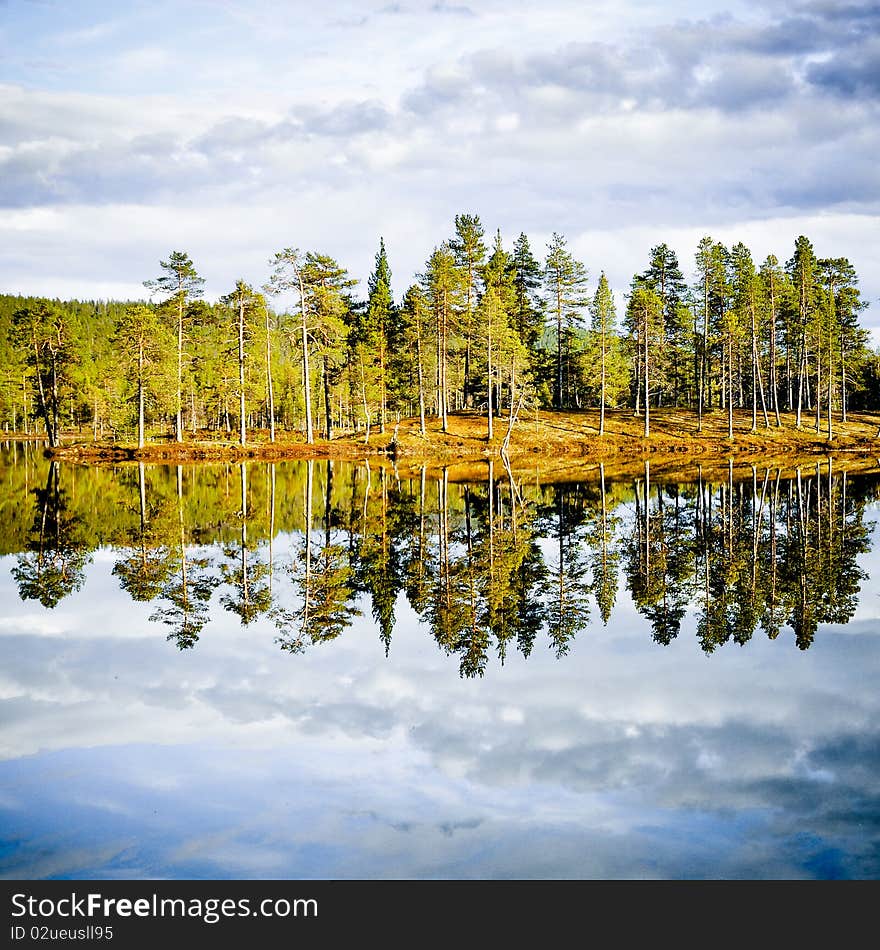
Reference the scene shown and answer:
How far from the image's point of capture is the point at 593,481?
4362 cm

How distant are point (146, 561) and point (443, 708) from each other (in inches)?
544

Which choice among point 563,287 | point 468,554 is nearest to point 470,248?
point 563,287

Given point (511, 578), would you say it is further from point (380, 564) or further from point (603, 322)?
point (603, 322)

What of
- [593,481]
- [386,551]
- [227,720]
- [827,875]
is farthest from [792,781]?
[593,481]

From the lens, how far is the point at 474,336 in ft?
236

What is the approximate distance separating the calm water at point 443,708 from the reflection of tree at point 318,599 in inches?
4.0

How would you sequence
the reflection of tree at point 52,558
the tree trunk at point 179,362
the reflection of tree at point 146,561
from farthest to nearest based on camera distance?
the tree trunk at point 179,362, the reflection of tree at point 146,561, the reflection of tree at point 52,558

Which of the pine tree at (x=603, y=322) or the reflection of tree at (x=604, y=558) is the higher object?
the pine tree at (x=603, y=322)

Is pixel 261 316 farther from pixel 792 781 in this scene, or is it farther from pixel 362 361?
pixel 792 781

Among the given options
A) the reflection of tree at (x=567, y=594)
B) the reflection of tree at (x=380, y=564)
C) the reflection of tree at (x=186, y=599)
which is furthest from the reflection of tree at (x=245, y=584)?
the reflection of tree at (x=567, y=594)

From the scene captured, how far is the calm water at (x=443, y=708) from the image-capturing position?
7445 mm

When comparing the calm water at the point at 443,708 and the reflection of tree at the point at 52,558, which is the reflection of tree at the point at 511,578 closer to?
the calm water at the point at 443,708

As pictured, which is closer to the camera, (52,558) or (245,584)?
(245,584)
